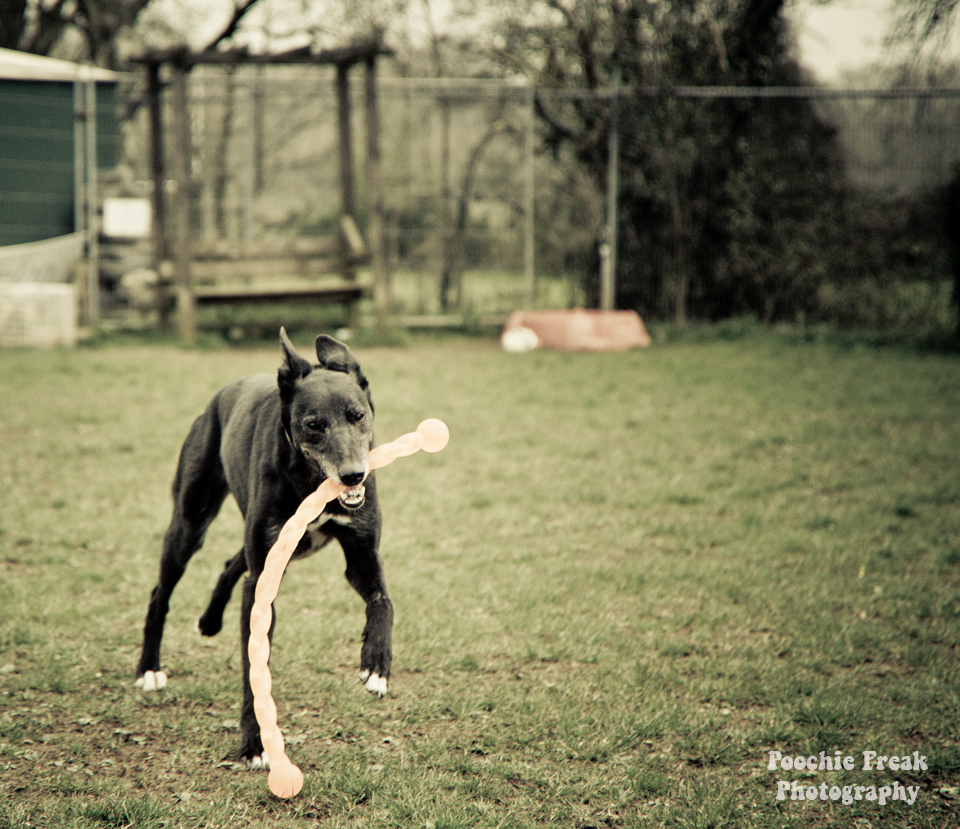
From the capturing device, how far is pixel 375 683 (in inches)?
112

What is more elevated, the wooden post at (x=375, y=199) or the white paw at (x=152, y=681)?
the wooden post at (x=375, y=199)

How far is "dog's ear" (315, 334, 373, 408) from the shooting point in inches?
126

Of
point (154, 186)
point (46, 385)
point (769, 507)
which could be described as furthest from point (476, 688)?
point (154, 186)

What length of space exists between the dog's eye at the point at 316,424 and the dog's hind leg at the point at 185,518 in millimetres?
896

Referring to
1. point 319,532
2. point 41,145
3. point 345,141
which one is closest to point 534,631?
point 319,532

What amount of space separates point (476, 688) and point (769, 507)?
3023mm

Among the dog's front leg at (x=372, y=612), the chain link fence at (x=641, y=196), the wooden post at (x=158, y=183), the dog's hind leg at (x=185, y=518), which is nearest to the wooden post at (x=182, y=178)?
the wooden post at (x=158, y=183)

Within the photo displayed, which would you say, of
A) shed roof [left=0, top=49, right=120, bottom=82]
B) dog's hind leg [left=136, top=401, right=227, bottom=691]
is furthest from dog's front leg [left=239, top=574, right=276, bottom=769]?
shed roof [left=0, top=49, right=120, bottom=82]

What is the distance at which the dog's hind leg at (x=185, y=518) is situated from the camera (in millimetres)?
3615

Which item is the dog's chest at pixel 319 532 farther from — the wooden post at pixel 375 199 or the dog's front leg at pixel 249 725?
the wooden post at pixel 375 199

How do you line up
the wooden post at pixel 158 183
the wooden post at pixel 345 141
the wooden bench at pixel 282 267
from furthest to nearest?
the wooden post at pixel 345 141, the wooden post at pixel 158 183, the wooden bench at pixel 282 267

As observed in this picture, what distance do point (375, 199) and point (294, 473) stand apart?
351 inches

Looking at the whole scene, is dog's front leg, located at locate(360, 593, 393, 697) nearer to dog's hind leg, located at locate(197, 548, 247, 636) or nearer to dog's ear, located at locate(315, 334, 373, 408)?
dog's ear, located at locate(315, 334, 373, 408)

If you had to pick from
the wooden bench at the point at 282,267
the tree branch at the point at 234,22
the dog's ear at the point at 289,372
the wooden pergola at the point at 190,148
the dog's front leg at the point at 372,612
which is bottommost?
the dog's front leg at the point at 372,612
